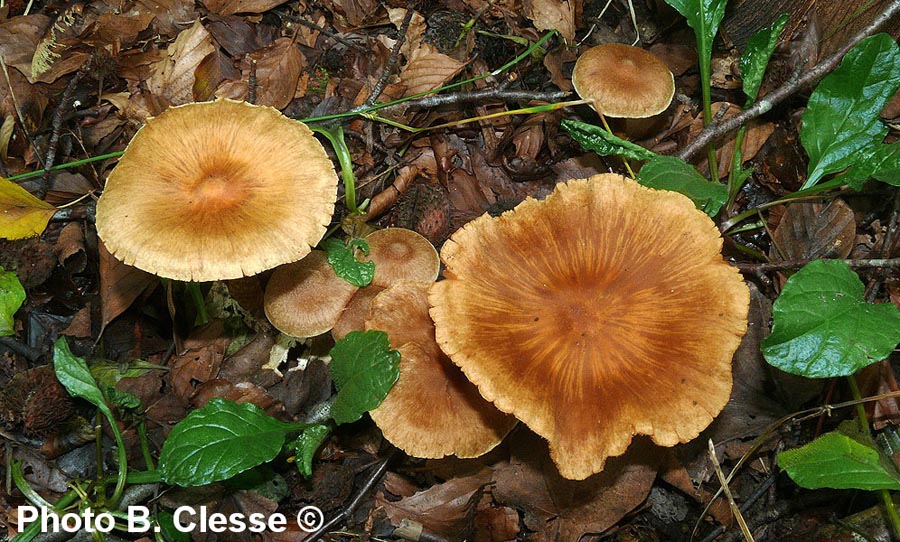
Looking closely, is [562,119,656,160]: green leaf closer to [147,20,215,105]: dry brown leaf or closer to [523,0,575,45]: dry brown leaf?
[523,0,575,45]: dry brown leaf

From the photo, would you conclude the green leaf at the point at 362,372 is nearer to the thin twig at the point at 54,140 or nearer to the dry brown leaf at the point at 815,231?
the thin twig at the point at 54,140

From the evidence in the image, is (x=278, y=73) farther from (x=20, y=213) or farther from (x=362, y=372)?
(x=362, y=372)

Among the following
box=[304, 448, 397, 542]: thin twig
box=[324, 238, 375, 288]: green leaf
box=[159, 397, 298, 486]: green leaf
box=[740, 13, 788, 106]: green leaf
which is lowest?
box=[304, 448, 397, 542]: thin twig

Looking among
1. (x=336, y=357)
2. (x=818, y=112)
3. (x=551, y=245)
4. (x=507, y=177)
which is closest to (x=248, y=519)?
(x=336, y=357)

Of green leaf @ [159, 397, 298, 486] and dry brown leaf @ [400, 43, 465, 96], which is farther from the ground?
dry brown leaf @ [400, 43, 465, 96]

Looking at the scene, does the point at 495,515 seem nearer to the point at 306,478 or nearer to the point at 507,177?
the point at 306,478

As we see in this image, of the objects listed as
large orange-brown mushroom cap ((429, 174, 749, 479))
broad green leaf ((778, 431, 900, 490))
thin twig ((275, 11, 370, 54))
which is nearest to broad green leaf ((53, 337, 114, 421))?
large orange-brown mushroom cap ((429, 174, 749, 479))
